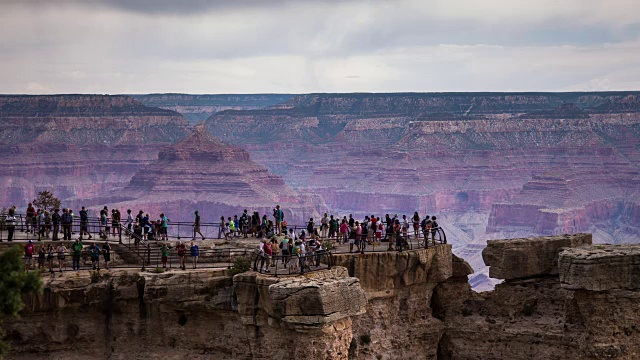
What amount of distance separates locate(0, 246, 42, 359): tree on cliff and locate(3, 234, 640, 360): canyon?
22.0 ft

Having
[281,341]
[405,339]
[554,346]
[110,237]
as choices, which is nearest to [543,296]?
[554,346]

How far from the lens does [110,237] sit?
46.0 m

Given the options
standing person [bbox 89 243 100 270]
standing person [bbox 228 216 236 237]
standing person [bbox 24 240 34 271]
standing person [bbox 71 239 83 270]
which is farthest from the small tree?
standing person [bbox 71 239 83 270]

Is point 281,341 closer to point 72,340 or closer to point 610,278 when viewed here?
point 72,340

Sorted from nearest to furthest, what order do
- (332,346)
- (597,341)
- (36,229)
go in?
1. (332,346)
2. (597,341)
3. (36,229)

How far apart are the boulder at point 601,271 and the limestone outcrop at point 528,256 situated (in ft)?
13.1

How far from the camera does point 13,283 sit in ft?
106

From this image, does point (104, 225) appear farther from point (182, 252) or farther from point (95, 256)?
point (182, 252)

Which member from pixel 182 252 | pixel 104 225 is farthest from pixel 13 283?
pixel 104 225

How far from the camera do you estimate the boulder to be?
4128cm

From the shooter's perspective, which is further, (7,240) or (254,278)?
(7,240)

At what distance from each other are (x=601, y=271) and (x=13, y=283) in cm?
1810

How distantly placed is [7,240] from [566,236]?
18.7 metres

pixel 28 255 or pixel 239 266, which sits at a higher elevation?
pixel 28 255
